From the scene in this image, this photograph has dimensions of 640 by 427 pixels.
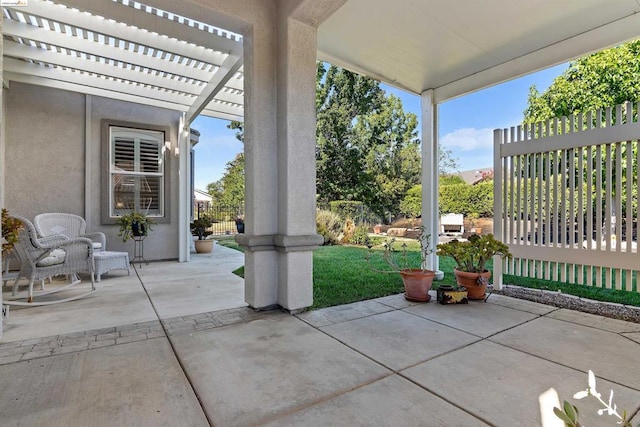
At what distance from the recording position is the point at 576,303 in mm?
3715

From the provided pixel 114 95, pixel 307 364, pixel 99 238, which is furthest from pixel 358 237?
pixel 307 364

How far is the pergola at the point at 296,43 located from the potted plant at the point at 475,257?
1912mm

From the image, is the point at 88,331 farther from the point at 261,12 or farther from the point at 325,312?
the point at 261,12

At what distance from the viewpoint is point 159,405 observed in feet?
5.98

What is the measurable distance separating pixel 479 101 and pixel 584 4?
16.1 meters

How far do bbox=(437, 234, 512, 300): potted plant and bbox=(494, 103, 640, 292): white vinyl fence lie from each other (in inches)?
17.2

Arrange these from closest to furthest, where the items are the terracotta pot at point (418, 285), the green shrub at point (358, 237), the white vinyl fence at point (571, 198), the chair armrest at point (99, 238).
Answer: the white vinyl fence at point (571, 198)
the terracotta pot at point (418, 285)
the chair armrest at point (99, 238)
the green shrub at point (358, 237)

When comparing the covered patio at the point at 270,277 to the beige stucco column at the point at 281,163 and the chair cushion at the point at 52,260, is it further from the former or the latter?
the chair cushion at the point at 52,260

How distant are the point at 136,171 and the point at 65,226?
5.82 ft

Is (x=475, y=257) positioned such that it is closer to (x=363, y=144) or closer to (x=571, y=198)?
(x=571, y=198)

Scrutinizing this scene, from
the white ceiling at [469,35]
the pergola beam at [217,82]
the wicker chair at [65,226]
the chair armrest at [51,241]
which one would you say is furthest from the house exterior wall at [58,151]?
the white ceiling at [469,35]

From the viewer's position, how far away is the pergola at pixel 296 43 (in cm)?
322

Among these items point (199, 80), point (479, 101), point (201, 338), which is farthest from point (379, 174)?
point (201, 338)

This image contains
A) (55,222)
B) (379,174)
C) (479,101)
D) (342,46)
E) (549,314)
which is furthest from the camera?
(479,101)
